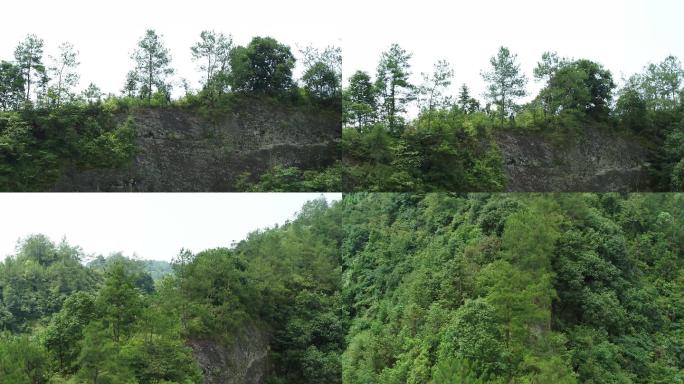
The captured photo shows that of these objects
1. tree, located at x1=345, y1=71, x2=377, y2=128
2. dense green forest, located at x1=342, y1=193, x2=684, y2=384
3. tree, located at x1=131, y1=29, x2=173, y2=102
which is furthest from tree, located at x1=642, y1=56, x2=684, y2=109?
tree, located at x1=131, y1=29, x2=173, y2=102

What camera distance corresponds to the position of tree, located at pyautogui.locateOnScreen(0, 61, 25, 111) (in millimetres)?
6609

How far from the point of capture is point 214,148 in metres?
7.09

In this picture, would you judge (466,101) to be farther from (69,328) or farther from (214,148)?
(69,328)

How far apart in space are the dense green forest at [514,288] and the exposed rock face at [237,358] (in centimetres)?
136

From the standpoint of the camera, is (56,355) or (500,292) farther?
(500,292)

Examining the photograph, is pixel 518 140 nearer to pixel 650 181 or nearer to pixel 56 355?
pixel 650 181

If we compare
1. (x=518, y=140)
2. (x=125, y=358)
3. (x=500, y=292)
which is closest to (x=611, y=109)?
(x=518, y=140)

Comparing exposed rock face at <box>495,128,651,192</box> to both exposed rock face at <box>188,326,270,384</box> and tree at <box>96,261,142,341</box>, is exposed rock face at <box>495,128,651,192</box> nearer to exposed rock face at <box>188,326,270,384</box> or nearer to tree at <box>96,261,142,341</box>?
exposed rock face at <box>188,326,270,384</box>

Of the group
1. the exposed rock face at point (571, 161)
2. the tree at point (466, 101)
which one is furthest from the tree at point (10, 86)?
the exposed rock face at point (571, 161)

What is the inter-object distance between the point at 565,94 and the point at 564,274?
3.08m

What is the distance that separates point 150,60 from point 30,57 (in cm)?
118

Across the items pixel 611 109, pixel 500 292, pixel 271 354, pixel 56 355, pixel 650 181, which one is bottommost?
pixel 271 354

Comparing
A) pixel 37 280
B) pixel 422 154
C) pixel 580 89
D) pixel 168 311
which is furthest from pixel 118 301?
pixel 580 89

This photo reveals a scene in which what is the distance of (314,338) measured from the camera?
1070cm
